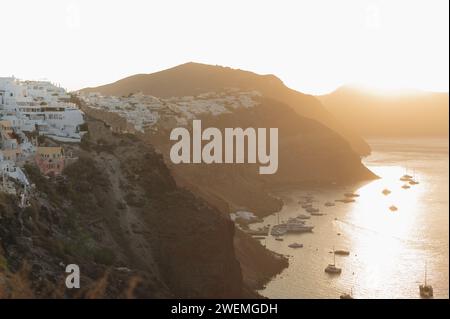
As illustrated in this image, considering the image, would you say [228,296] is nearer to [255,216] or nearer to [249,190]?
[255,216]

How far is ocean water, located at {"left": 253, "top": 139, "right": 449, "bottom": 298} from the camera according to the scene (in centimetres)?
4816

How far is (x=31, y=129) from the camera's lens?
40.5 meters

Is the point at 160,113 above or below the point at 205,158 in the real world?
above

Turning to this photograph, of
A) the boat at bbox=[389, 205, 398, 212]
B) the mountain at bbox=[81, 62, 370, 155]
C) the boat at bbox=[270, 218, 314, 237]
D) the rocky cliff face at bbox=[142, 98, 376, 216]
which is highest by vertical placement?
the mountain at bbox=[81, 62, 370, 155]

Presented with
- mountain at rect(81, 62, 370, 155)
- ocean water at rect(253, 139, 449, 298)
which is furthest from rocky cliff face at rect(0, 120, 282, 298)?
mountain at rect(81, 62, 370, 155)

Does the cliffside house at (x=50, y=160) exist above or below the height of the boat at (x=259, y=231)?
above

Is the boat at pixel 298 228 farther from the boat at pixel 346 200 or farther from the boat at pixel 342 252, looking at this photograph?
the boat at pixel 346 200

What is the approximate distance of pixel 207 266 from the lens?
3681 cm

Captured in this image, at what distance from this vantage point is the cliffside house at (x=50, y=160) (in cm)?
3525

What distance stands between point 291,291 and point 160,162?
14.8 m

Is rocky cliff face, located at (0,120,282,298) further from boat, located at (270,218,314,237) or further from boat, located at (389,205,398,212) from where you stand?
boat, located at (389,205,398,212)

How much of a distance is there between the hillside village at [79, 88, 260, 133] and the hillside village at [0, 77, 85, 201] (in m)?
39.4

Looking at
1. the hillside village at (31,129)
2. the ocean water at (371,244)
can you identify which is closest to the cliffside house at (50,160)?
the hillside village at (31,129)
